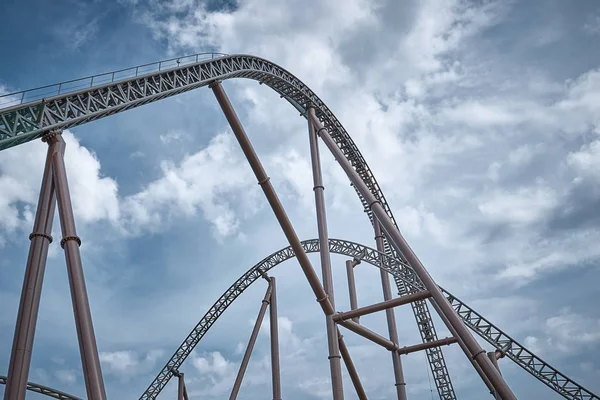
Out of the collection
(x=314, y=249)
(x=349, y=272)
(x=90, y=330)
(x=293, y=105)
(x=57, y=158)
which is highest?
(x=293, y=105)

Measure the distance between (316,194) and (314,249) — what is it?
6471 millimetres

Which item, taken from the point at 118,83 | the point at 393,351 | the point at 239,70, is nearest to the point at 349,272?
the point at 393,351

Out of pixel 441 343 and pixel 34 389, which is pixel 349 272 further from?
pixel 34 389

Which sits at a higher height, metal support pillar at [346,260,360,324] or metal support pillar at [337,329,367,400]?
metal support pillar at [346,260,360,324]

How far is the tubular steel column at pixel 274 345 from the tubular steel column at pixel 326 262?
5.41 metres

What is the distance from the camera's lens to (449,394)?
18.6 meters

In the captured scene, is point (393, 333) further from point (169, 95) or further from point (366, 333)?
point (169, 95)

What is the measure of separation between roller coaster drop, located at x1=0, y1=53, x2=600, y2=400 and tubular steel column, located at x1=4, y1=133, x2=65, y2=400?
1 centimetres

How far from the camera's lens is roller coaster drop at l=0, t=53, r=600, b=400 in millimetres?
7277

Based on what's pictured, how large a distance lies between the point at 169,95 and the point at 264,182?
2950mm

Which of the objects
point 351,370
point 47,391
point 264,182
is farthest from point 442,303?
point 47,391

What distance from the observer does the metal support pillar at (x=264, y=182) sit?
12.2 meters

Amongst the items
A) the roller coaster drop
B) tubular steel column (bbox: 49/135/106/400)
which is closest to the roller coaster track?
the roller coaster drop

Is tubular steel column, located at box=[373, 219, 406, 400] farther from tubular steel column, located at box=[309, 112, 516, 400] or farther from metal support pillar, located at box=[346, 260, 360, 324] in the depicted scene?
tubular steel column, located at box=[309, 112, 516, 400]
